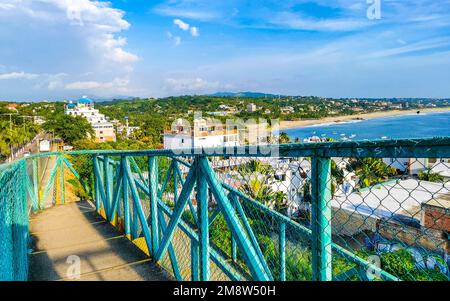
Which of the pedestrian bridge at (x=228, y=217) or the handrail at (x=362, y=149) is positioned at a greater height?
the handrail at (x=362, y=149)

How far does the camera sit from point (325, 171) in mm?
1418

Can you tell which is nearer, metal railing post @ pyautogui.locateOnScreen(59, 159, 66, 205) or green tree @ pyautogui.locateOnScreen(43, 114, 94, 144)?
metal railing post @ pyautogui.locateOnScreen(59, 159, 66, 205)

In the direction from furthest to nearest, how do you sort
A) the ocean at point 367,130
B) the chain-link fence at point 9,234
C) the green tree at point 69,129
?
the ocean at point 367,130, the green tree at point 69,129, the chain-link fence at point 9,234

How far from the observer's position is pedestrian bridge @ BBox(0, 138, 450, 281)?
1.43 meters

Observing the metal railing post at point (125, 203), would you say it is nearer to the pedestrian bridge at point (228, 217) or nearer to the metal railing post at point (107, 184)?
the pedestrian bridge at point (228, 217)

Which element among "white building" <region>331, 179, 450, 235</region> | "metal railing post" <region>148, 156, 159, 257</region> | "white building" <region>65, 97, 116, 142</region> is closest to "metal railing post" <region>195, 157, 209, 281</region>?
"white building" <region>331, 179, 450, 235</region>

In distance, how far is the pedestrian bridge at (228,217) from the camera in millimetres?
1435

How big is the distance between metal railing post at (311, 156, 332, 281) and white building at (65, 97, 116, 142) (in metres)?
58.1

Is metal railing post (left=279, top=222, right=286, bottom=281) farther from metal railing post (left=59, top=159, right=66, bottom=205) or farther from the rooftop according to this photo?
metal railing post (left=59, top=159, right=66, bottom=205)

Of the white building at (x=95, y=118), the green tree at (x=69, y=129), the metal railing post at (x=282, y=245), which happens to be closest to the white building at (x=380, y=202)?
the metal railing post at (x=282, y=245)

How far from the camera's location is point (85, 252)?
3629mm
